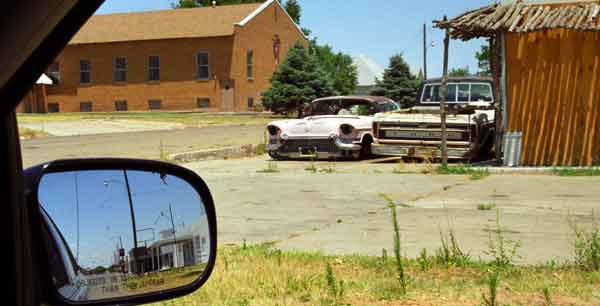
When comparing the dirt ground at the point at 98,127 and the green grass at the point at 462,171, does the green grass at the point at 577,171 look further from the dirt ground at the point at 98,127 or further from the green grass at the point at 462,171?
the dirt ground at the point at 98,127

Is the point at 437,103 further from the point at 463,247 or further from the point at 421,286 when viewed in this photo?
the point at 421,286

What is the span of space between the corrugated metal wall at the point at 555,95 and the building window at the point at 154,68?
149 feet

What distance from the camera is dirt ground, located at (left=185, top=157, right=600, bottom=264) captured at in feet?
28.8

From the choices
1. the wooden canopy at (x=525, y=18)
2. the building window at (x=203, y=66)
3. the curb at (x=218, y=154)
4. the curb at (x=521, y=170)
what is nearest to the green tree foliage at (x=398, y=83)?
the building window at (x=203, y=66)

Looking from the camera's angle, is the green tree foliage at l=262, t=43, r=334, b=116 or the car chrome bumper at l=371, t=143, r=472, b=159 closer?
the car chrome bumper at l=371, t=143, r=472, b=159

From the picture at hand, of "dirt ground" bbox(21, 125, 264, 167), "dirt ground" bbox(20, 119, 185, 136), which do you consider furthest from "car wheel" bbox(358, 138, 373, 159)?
"dirt ground" bbox(20, 119, 185, 136)

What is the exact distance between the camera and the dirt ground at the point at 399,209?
878 centimetres

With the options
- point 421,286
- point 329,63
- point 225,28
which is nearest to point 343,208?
point 421,286

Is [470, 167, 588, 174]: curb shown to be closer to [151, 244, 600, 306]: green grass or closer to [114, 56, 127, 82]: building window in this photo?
[151, 244, 600, 306]: green grass

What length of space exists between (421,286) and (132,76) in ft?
185

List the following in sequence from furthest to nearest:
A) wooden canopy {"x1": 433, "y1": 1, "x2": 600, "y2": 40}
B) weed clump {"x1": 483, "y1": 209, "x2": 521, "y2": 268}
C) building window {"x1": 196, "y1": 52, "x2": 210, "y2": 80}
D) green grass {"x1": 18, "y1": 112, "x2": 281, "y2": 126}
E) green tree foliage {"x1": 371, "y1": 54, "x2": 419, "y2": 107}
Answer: building window {"x1": 196, "y1": 52, "x2": 210, "y2": 80} → green tree foliage {"x1": 371, "y1": 54, "x2": 419, "y2": 107} → green grass {"x1": 18, "y1": 112, "x2": 281, "y2": 126} → wooden canopy {"x1": 433, "y1": 1, "x2": 600, "y2": 40} → weed clump {"x1": 483, "y1": 209, "x2": 521, "y2": 268}

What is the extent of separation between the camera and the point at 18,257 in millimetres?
1591

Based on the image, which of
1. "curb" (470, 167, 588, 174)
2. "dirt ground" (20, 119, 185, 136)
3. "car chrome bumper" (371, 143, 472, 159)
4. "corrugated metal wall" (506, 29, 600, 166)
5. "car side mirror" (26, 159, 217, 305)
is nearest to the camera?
"car side mirror" (26, 159, 217, 305)

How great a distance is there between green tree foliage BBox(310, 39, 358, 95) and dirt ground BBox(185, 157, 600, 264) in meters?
57.0
